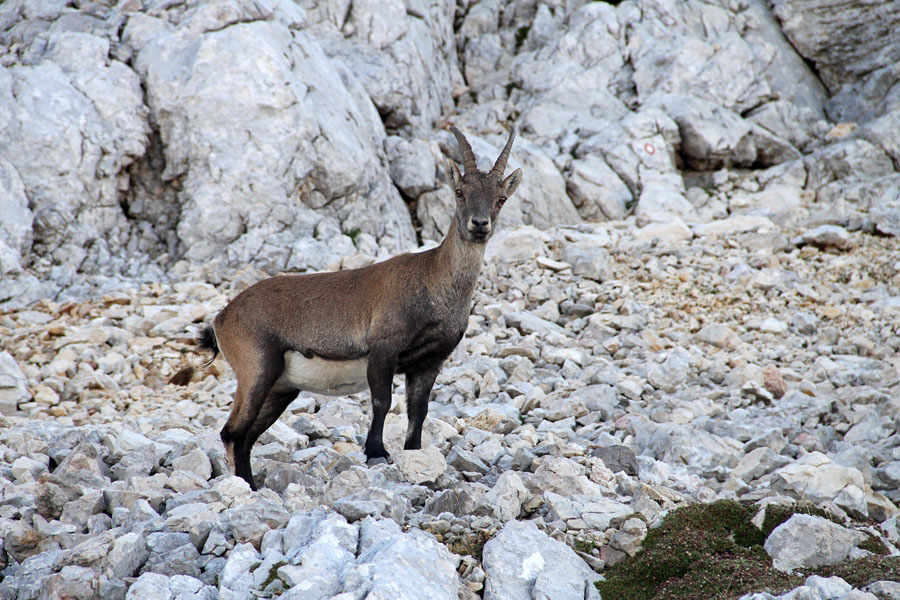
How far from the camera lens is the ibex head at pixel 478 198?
6945mm

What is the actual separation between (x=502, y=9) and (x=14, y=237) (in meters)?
15.1

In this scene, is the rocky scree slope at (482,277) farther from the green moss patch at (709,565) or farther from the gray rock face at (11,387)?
the green moss patch at (709,565)

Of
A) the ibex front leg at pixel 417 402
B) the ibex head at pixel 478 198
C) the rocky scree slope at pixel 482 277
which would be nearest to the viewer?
the rocky scree slope at pixel 482 277

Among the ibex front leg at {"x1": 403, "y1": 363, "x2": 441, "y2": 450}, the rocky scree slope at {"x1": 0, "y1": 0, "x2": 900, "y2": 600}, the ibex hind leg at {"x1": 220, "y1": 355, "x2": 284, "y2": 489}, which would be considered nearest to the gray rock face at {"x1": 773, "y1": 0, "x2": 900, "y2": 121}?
the rocky scree slope at {"x1": 0, "y1": 0, "x2": 900, "y2": 600}

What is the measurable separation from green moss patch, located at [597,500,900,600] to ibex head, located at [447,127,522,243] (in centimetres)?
280

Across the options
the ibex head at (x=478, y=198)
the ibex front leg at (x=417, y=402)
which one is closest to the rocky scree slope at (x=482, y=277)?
the ibex front leg at (x=417, y=402)

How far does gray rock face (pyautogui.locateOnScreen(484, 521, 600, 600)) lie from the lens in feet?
15.4

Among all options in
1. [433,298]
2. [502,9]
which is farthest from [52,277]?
[502,9]

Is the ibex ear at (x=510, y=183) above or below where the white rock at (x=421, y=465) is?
above

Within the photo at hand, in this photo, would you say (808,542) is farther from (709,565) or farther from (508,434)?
(508,434)

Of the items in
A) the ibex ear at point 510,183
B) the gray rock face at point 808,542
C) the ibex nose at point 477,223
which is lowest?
the gray rock face at point 808,542

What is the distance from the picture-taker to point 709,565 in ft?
16.4

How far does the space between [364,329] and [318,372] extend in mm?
600

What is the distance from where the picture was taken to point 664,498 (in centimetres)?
636
